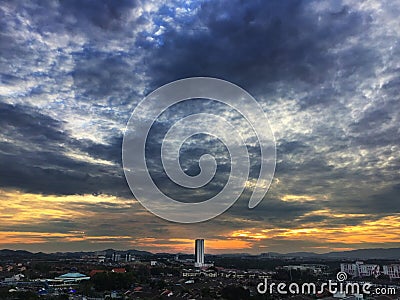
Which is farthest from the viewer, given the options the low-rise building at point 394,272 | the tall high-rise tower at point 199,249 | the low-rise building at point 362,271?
the tall high-rise tower at point 199,249

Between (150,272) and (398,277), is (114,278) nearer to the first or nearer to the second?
(150,272)

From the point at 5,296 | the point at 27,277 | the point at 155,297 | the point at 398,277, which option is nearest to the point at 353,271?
the point at 398,277

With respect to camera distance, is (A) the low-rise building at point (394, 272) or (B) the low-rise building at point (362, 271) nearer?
(A) the low-rise building at point (394, 272)

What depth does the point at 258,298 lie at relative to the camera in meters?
15.1

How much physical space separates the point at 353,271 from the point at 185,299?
22.7m

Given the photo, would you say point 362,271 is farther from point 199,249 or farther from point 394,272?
point 199,249

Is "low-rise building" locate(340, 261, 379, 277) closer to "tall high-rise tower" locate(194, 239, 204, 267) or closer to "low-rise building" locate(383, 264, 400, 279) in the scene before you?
"low-rise building" locate(383, 264, 400, 279)

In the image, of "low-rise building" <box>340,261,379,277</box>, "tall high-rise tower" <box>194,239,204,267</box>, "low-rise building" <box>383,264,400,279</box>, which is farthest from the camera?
"tall high-rise tower" <box>194,239,204,267</box>

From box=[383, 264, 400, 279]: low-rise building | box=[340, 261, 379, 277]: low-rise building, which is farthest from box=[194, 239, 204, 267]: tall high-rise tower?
box=[383, 264, 400, 279]: low-rise building

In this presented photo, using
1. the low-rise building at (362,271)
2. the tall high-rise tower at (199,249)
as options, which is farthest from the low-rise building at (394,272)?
the tall high-rise tower at (199,249)

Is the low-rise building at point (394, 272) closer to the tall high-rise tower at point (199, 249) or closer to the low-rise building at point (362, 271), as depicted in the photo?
the low-rise building at point (362, 271)

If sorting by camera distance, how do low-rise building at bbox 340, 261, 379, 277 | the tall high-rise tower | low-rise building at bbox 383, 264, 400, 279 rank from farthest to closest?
the tall high-rise tower
low-rise building at bbox 340, 261, 379, 277
low-rise building at bbox 383, 264, 400, 279

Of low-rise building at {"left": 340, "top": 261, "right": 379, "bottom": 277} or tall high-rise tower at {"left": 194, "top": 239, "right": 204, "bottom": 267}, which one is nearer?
low-rise building at {"left": 340, "top": 261, "right": 379, "bottom": 277}

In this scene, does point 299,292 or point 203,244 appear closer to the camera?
point 299,292
